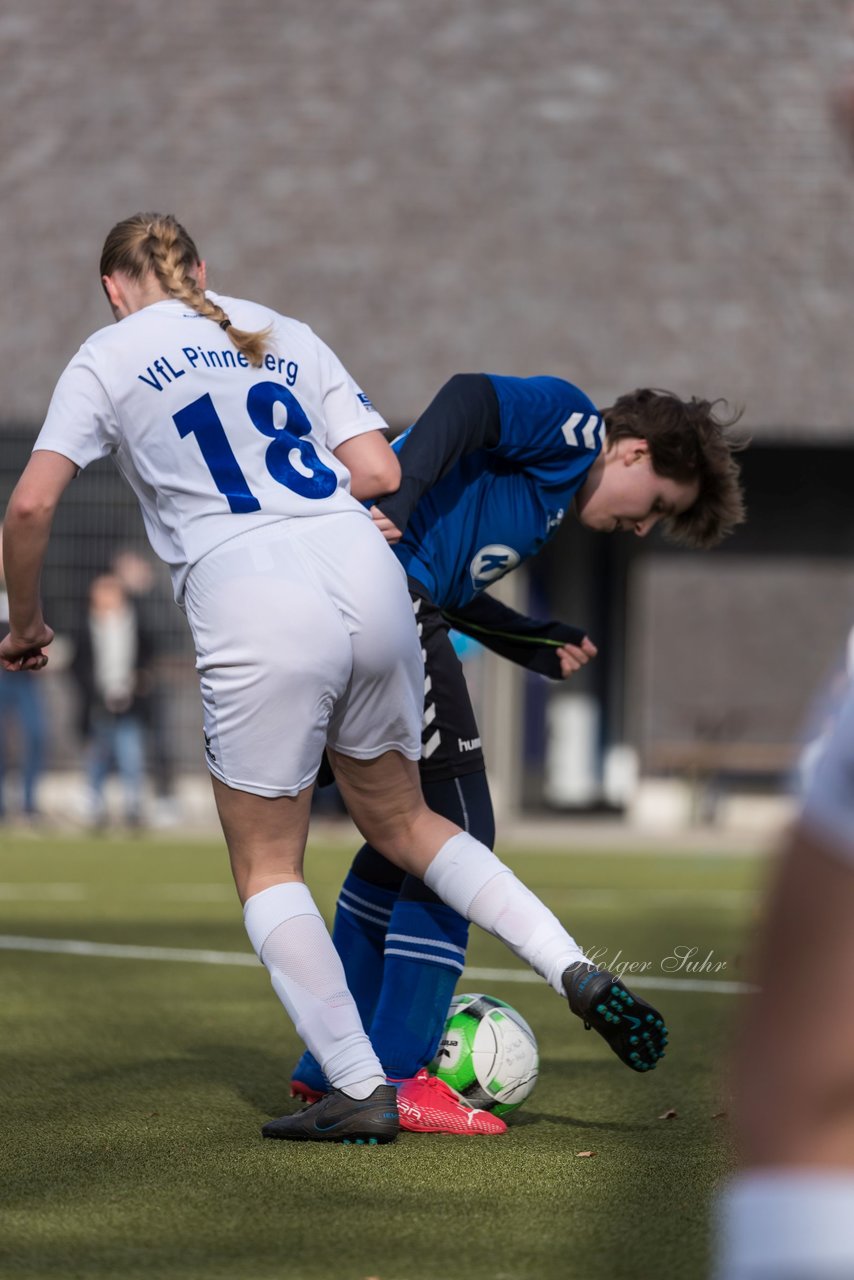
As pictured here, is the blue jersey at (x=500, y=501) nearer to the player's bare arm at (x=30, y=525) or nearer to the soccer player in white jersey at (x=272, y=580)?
the soccer player in white jersey at (x=272, y=580)

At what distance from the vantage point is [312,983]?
4.00 m

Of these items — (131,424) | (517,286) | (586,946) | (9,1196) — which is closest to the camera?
(9,1196)

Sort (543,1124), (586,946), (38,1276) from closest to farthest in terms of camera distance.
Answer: (38,1276) < (543,1124) < (586,946)

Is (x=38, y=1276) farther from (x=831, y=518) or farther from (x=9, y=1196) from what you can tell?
(x=831, y=518)

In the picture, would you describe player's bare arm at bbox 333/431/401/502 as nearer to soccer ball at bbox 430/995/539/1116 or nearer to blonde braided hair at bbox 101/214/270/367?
blonde braided hair at bbox 101/214/270/367

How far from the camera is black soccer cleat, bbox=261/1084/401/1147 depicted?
13.3 ft

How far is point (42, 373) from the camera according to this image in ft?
60.8

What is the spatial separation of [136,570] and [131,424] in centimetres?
1346

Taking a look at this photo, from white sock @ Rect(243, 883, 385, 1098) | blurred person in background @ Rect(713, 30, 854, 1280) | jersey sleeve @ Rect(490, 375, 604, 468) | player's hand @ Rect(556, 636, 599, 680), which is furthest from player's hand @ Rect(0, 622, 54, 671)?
blurred person in background @ Rect(713, 30, 854, 1280)

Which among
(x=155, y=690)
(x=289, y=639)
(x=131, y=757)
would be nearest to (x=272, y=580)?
(x=289, y=639)

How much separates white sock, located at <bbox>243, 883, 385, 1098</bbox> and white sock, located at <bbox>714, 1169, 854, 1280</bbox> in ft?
8.79

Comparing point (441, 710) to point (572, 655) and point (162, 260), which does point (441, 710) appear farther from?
point (162, 260)

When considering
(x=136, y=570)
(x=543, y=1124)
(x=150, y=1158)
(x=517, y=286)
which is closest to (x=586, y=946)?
(x=543, y=1124)

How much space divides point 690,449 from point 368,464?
0.81 metres
